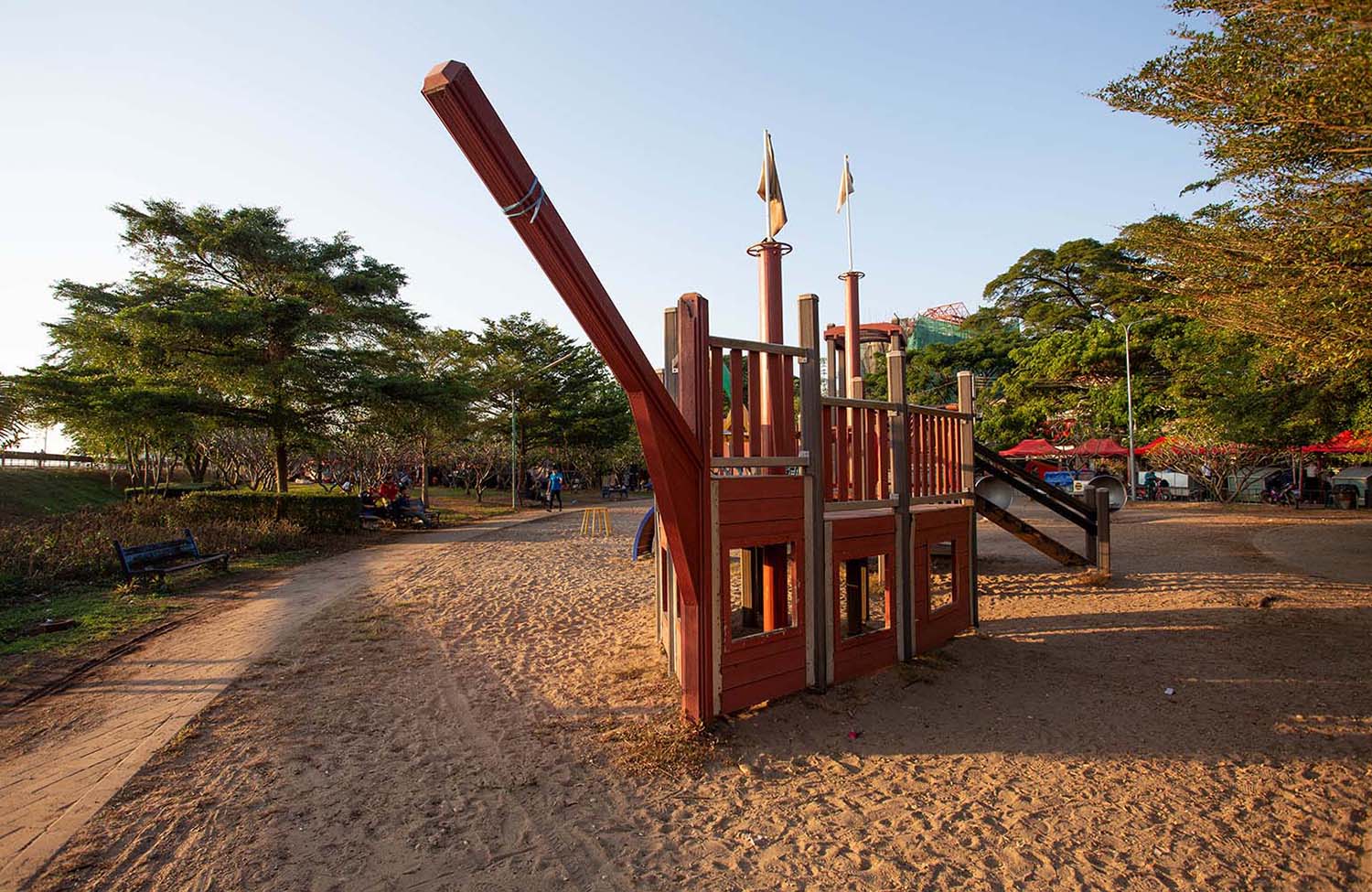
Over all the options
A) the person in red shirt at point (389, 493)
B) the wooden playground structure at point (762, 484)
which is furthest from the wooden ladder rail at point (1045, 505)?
the person in red shirt at point (389, 493)

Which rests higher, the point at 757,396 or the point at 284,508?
the point at 757,396

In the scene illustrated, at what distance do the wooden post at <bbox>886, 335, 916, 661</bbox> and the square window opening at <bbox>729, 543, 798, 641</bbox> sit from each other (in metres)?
1.13

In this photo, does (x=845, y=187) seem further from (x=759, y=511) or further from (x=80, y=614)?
(x=80, y=614)

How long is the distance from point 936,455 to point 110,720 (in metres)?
8.40

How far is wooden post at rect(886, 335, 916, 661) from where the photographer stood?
733 centimetres

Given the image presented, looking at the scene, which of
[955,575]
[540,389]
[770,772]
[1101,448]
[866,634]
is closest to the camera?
[770,772]

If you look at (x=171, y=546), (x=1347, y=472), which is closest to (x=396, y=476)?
(x=171, y=546)

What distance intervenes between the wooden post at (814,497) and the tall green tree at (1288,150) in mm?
4181

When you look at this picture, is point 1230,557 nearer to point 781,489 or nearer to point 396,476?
point 781,489

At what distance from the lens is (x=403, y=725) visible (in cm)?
574

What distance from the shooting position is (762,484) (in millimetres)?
6031

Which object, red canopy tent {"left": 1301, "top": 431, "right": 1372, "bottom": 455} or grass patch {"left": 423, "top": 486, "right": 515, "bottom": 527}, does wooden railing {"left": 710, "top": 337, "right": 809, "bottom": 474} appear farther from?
red canopy tent {"left": 1301, "top": 431, "right": 1372, "bottom": 455}

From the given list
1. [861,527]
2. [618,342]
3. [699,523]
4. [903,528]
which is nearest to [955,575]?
[903,528]

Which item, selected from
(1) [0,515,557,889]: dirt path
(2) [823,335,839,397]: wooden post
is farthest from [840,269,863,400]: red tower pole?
(1) [0,515,557,889]: dirt path
